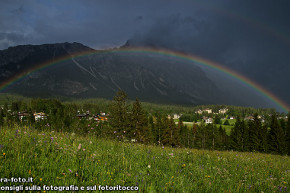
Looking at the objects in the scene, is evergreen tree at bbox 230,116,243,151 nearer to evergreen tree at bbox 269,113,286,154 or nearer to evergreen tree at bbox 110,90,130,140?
evergreen tree at bbox 269,113,286,154

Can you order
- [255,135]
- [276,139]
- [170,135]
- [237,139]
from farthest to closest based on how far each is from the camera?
[170,135]
[237,139]
[255,135]
[276,139]

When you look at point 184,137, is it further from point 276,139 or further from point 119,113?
point 119,113

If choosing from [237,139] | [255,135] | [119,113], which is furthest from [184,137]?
[119,113]

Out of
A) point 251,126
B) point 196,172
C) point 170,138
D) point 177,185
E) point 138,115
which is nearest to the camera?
point 177,185

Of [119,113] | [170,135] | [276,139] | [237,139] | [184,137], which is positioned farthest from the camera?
[184,137]

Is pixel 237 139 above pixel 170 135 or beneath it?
beneath

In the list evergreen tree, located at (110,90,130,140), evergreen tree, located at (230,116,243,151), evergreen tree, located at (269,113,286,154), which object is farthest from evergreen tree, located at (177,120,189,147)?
evergreen tree, located at (110,90,130,140)

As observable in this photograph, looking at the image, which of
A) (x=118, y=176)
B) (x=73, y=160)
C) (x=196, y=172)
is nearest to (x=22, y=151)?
(x=73, y=160)

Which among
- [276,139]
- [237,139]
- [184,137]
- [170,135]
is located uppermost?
[276,139]

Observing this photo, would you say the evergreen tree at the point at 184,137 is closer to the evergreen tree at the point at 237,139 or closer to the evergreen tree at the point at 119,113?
the evergreen tree at the point at 237,139

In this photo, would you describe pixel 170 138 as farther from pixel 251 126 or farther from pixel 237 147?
pixel 251 126

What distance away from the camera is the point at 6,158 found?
3.28 metres

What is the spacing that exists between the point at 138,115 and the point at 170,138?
19.4 meters

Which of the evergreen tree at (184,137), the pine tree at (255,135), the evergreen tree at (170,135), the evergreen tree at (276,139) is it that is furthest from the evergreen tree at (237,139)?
the evergreen tree at (184,137)
